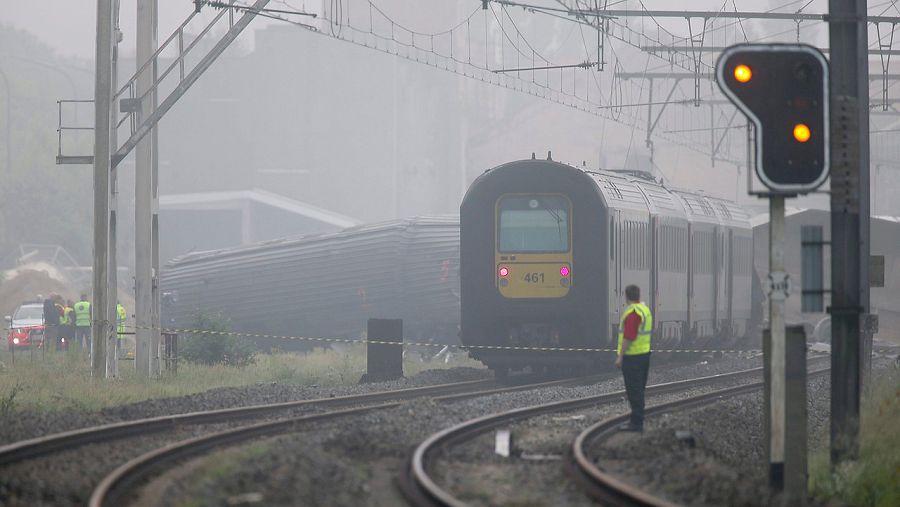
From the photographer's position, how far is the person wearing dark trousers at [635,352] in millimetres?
13328

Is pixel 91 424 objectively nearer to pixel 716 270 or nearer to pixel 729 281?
pixel 716 270

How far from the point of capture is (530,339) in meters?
21.7

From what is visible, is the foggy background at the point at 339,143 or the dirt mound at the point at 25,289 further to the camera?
the foggy background at the point at 339,143

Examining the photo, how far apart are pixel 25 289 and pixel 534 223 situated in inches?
1218

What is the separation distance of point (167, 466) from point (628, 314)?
498 cm

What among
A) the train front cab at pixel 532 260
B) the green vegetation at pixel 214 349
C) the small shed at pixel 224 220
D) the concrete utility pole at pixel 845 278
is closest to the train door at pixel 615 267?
the train front cab at pixel 532 260

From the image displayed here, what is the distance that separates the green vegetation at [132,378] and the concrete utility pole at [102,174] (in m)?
0.79

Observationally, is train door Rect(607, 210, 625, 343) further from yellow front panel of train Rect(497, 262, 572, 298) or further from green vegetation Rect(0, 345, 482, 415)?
green vegetation Rect(0, 345, 482, 415)

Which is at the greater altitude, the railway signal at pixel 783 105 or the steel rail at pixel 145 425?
the railway signal at pixel 783 105

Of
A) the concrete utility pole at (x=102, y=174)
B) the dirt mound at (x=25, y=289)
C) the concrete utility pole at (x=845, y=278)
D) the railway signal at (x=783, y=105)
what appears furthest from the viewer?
the dirt mound at (x=25, y=289)

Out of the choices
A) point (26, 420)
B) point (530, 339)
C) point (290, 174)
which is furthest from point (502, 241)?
point (290, 174)

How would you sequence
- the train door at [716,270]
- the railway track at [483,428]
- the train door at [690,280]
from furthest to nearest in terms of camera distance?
1. the train door at [716,270]
2. the train door at [690,280]
3. the railway track at [483,428]

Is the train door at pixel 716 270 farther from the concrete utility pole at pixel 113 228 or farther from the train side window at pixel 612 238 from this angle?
the concrete utility pole at pixel 113 228

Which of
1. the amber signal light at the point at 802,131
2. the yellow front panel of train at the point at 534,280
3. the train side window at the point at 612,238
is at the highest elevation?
the amber signal light at the point at 802,131
